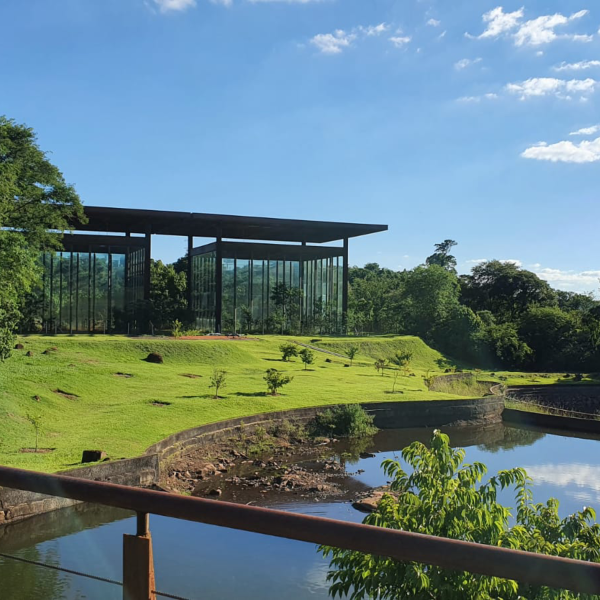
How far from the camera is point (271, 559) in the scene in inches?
394

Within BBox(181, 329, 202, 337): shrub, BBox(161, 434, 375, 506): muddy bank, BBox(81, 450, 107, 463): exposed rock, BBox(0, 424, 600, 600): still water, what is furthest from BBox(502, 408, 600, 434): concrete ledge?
BBox(81, 450, 107, 463): exposed rock

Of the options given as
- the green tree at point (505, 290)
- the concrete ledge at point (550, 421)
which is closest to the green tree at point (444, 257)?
the green tree at point (505, 290)

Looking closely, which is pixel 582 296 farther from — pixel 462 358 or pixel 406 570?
pixel 406 570

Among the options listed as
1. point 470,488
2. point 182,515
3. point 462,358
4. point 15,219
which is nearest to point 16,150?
point 15,219

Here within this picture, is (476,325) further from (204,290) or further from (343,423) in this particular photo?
(343,423)

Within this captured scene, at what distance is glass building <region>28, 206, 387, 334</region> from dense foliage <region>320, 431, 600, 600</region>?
130ft

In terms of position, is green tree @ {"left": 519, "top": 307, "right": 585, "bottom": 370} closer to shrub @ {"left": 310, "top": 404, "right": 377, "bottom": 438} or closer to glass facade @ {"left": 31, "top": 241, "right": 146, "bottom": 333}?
glass facade @ {"left": 31, "top": 241, "right": 146, "bottom": 333}

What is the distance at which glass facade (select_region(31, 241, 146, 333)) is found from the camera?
145 feet

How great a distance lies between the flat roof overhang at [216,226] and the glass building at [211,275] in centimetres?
7

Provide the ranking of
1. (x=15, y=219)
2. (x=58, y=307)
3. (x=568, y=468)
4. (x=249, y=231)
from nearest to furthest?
1. (x=568, y=468)
2. (x=15, y=219)
3. (x=58, y=307)
4. (x=249, y=231)

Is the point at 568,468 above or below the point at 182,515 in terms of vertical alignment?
below

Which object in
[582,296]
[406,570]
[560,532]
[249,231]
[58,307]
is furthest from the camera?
[582,296]

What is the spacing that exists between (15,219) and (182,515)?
83.2 ft

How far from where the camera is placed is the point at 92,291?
45.8 m
